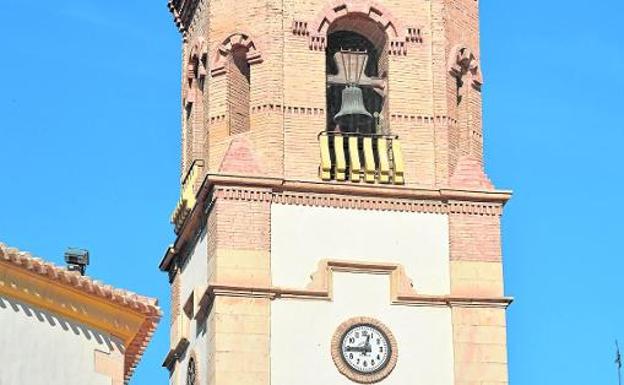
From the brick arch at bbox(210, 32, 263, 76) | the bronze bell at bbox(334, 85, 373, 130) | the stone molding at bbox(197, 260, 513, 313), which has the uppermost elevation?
the brick arch at bbox(210, 32, 263, 76)

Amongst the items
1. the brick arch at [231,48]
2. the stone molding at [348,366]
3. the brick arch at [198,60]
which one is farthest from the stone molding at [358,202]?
the brick arch at [198,60]

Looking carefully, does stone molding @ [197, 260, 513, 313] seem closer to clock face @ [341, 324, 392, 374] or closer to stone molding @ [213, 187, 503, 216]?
clock face @ [341, 324, 392, 374]

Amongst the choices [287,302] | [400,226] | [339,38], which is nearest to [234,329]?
[287,302]

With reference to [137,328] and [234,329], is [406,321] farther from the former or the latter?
[137,328]

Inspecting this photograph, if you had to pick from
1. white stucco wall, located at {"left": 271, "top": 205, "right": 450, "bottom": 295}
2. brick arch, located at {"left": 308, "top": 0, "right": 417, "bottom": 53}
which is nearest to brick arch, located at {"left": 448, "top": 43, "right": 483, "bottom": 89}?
brick arch, located at {"left": 308, "top": 0, "right": 417, "bottom": 53}

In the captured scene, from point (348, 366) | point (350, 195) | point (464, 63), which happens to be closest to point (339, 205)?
point (350, 195)

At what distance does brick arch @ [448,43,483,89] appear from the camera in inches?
1513

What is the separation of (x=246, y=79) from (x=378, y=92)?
2.38 m

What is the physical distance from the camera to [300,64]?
37656 mm

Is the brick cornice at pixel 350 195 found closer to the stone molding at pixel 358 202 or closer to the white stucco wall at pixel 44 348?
the stone molding at pixel 358 202

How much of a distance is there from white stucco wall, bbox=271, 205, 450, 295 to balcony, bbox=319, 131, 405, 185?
638mm

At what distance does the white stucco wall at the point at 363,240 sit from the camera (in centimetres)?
3650

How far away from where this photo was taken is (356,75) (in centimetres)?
3869

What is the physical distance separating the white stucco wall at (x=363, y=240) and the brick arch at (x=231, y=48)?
3025 millimetres
